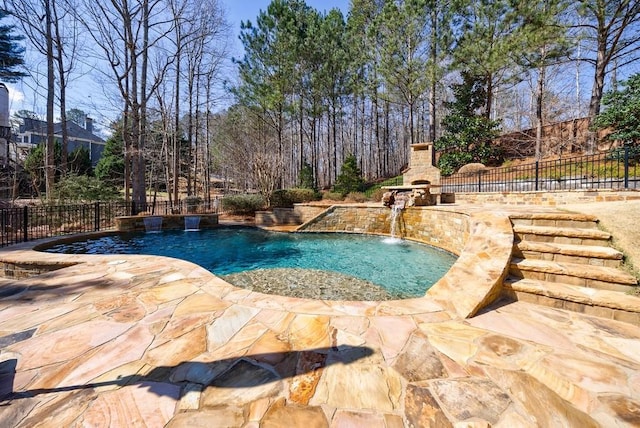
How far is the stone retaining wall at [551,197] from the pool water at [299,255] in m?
→ 3.86

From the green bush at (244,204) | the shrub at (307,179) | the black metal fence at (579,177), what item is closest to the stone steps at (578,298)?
the black metal fence at (579,177)

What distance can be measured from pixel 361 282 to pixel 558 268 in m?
2.58

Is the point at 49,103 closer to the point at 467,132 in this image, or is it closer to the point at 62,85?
the point at 62,85

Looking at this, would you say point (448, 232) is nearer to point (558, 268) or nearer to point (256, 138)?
point (558, 268)

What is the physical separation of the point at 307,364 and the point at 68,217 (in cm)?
1101

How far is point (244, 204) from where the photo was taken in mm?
13555

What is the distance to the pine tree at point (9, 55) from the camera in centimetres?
1338

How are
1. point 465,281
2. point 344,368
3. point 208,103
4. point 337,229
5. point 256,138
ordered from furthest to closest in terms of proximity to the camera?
point 256,138
point 208,103
point 337,229
point 465,281
point 344,368

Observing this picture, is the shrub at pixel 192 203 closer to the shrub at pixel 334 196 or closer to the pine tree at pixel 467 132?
the shrub at pixel 334 196

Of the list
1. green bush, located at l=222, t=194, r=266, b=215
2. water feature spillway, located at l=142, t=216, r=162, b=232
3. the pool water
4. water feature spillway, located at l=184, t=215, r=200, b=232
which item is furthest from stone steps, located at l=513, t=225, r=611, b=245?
green bush, located at l=222, t=194, r=266, b=215

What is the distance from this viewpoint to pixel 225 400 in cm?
139

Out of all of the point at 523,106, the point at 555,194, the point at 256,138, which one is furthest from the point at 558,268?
the point at 523,106

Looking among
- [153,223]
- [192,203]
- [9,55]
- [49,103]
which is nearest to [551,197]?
[153,223]

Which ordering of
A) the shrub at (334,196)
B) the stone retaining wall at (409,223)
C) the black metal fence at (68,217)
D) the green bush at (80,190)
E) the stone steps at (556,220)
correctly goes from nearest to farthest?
1. the stone steps at (556,220)
2. the stone retaining wall at (409,223)
3. the black metal fence at (68,217)
4. the green bush at (80,190)
5. the shrub at (334,196)
